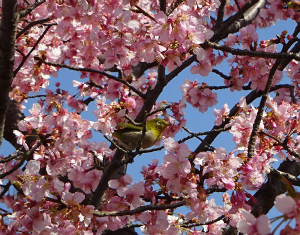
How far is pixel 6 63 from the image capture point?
10.2 feet

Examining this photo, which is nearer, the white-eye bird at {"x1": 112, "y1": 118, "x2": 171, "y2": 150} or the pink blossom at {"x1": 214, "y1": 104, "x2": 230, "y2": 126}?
the white-eye bird at {"x1": 112, "y1": 118, "x2": 171, "y2": 150}

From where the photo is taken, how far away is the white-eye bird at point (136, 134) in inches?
155

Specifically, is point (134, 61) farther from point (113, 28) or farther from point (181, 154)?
point (181, 154)

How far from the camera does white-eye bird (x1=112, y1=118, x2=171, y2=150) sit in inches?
155

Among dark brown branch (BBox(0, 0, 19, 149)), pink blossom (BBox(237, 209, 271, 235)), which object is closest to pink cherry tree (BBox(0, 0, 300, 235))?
dark brown branch (BBox(0, 0, 19, 149))

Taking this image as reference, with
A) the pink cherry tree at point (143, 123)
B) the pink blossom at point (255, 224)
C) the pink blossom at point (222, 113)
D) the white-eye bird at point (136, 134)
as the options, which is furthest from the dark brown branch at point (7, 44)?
the pink blossom at point (255, 224)

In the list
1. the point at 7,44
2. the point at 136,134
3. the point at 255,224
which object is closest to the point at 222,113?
the point at 136,134

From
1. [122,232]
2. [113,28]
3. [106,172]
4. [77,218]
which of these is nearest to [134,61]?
[113,28]

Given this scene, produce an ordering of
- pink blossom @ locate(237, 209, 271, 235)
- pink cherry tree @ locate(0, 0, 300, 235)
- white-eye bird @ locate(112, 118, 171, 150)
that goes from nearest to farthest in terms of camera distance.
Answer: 1. pink blossom @ locate(237, 209, 271, 235)
2. pink cherry tree @ locate(0, 0, 300, 235)
3. white-eye bird @ locate(112, 118, 171, 150)

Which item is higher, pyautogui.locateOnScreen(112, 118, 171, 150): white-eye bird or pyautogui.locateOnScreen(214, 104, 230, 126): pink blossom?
pyautogui.locateOnScreen(214, 104, 230, 126): pink blossom

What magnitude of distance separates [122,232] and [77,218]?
1.74m

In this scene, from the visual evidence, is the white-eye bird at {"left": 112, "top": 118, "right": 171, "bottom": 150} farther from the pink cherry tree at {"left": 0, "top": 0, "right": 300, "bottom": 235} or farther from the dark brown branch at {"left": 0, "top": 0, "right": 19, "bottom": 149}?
the dark brown branch at {"left": 0, "top": 0, "right": 19, "bottom": 149}

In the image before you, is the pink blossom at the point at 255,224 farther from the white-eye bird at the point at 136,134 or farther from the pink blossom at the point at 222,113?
the pink blossom at the point at 222,113

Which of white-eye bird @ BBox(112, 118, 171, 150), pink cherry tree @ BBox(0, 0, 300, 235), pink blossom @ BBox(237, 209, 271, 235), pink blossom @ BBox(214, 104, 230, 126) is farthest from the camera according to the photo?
pink blossom @ BBox(214, 104, 230, 126)
